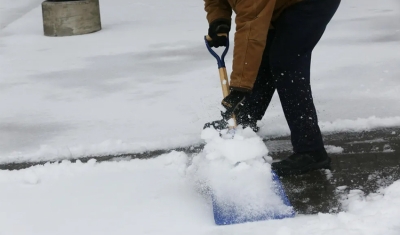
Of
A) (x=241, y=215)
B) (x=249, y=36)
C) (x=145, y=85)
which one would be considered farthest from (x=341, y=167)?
(x=145, y=85)

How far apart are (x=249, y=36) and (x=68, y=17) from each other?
6.12 metres

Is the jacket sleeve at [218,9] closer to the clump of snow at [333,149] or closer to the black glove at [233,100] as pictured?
the black glove at [233,100]

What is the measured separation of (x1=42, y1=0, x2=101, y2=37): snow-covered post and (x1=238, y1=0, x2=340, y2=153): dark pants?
5634 mm

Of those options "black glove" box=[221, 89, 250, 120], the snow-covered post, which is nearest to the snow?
"black glove" box=[221, 89, 250, 120]

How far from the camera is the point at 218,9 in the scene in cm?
372

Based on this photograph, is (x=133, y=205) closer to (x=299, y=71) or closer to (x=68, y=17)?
(x=299, y=71)

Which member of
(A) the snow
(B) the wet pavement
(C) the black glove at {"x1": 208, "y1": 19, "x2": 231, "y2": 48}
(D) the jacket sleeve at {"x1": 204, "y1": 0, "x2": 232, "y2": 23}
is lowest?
(A) the snow

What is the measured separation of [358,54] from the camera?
666 centimetres

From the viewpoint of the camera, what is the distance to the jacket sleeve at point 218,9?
3.71 metres

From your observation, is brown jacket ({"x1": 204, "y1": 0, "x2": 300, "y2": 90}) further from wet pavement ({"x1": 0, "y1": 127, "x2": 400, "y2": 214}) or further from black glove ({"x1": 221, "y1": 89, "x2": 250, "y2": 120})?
wet pavement ({"x1": 0, "y1": 127, "x2": 400, "y2": 214})

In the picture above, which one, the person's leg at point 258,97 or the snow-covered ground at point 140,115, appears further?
the person's leg at point 258,97

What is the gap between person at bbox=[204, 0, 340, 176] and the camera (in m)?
3.24

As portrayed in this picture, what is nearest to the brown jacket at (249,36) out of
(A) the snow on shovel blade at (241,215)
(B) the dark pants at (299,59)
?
(B) the dark pants at (299,59)

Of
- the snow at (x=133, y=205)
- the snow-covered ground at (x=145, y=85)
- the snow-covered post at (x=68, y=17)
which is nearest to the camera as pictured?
the snow at (x=133, y=205)
